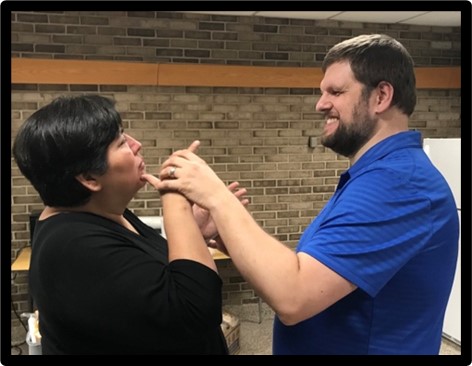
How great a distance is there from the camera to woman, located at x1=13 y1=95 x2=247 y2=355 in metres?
0.63

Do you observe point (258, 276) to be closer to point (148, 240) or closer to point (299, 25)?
point (148, 240)

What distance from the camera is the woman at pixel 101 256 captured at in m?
0.63

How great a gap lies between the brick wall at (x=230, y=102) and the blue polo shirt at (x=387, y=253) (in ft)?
7.62

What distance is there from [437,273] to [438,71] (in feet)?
9.75

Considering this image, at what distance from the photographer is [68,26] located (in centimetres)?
289

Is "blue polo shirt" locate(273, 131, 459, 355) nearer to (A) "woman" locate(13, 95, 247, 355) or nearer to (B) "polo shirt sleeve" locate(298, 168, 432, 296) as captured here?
(B) "polo shirt sleeve" locate(298, 168, 432, 296)

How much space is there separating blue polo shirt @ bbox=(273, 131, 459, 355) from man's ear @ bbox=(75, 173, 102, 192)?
33 centimetres

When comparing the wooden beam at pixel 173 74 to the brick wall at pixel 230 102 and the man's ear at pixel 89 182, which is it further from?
the man's ear at pixel 89 182

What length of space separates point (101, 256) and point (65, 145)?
0.56ft

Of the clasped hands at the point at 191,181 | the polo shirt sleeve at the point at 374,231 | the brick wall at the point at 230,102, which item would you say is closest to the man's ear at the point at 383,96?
the polo shirt sleeve at the point at 374,231

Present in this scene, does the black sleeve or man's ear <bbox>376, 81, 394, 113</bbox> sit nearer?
the black sleeve

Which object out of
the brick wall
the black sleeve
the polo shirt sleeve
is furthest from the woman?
the brick wall

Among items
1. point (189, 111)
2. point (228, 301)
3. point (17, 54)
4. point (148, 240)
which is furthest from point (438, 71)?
point (148, 240)

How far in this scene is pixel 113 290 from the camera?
63cm
